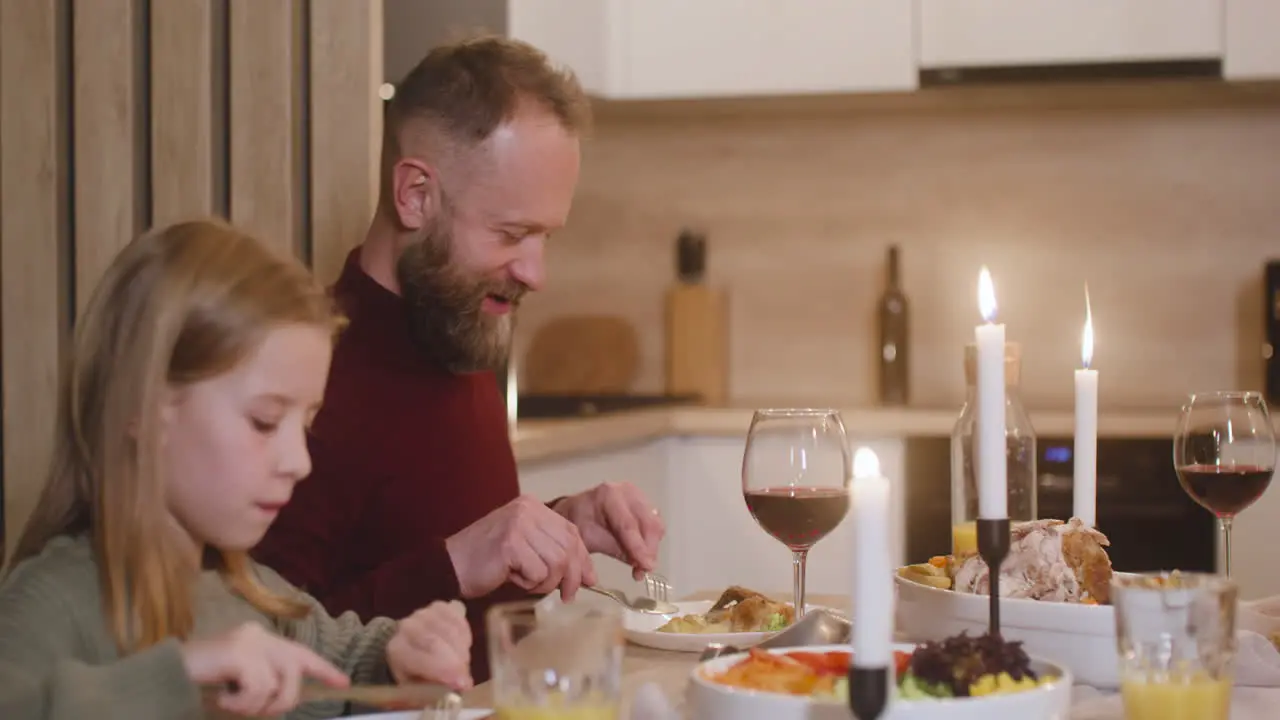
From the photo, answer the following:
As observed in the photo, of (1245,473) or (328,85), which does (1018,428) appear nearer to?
(1245,473)

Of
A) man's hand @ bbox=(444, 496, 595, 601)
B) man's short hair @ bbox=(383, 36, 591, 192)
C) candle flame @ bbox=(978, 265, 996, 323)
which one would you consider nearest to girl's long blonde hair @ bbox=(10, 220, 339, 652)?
man's hand @ bbox=(444, 496, 595, 601)

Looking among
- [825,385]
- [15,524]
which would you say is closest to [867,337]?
[825,385]

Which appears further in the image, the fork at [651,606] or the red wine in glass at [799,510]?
the fork at [651,606]

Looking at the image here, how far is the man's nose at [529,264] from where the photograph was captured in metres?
1.87

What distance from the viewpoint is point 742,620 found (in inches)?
51.2

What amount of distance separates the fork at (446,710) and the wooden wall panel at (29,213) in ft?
3.68

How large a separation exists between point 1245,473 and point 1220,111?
93.0 inches

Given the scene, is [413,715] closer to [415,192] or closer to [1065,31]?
[415,192]

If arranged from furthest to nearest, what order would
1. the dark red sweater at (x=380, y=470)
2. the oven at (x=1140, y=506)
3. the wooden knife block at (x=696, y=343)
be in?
the wooden knife block at (x=696, y=343)
the oven at (x=1140, y=506)
the dark red sweater at (x=380, y=470)

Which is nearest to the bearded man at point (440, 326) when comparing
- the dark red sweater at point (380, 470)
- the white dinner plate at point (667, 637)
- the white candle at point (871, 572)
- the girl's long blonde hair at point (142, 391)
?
the dark red sweater at point (380, 470)

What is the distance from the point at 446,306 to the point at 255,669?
883 millimetres

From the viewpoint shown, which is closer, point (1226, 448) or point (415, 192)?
point (1226, 448)

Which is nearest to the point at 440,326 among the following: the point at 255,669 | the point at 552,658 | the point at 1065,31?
the point at 255,669

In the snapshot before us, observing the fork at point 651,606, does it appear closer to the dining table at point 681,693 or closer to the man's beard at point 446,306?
the dining table at point 681,693
